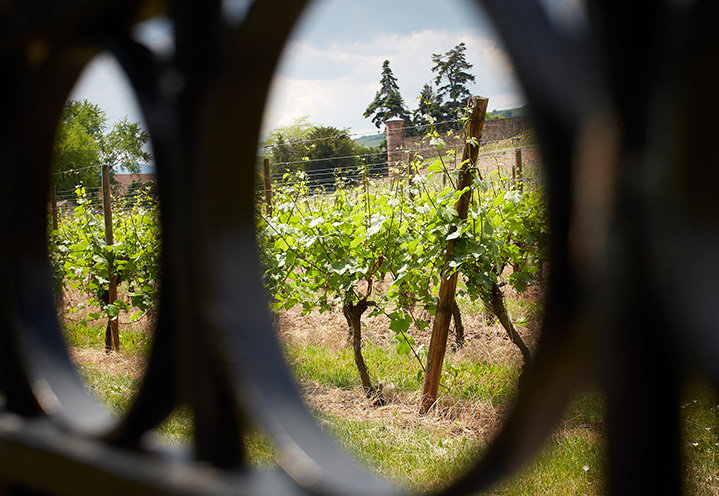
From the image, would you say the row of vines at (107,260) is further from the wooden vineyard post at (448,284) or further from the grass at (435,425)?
the wooden vineyard post at (448,284)

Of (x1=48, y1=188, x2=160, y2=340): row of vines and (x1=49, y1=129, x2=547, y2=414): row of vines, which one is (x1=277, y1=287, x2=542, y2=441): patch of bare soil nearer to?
(x1=49, y1=129, x2=547, y2=414): row of vines

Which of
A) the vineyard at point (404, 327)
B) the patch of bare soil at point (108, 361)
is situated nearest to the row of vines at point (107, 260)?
the vineyard at point (404, 327)

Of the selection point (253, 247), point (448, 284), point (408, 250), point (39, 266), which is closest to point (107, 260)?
point (408, 250)

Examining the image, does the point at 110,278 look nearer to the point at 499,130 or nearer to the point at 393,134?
the point at 499,130

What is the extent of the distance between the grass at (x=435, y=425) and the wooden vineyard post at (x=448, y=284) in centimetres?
26

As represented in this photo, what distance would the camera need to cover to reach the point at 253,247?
1.75 feet

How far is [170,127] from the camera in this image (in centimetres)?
52

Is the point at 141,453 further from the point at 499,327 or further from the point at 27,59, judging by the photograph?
the point at 499,327

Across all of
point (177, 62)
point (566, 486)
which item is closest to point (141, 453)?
point (177, 62)

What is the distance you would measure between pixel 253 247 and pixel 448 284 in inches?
149

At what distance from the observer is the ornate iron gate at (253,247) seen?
1.02ft

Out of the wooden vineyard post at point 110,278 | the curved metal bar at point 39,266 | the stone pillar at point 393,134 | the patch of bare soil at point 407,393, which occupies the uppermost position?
the stone pillar at point 393,134

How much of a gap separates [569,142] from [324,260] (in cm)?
504

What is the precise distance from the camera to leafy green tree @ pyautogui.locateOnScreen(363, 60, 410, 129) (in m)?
24.2
